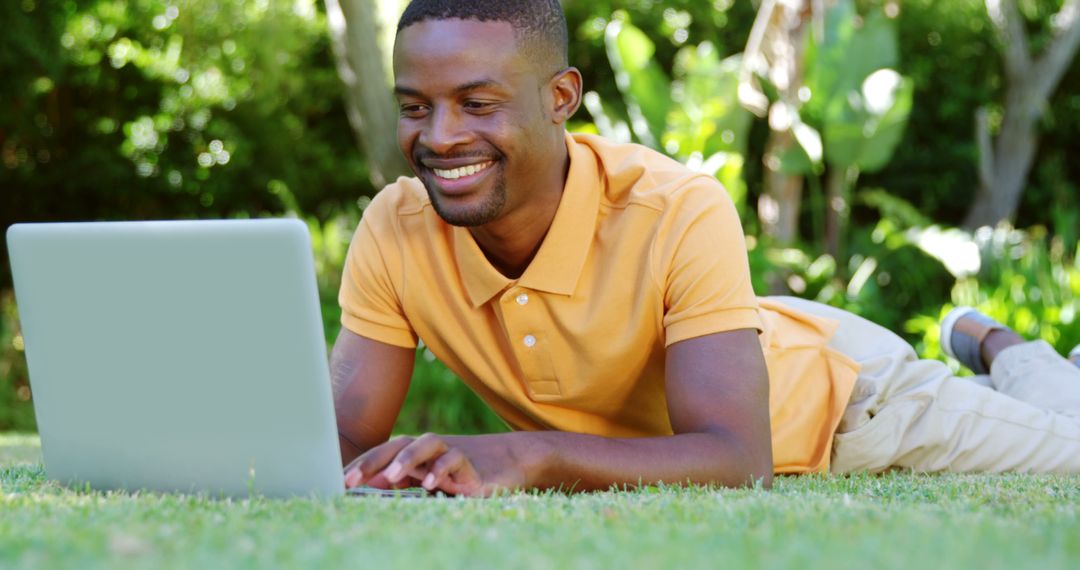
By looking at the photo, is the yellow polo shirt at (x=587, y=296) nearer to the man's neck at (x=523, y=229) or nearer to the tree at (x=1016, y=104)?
the man's neck at (x=523, y=229)

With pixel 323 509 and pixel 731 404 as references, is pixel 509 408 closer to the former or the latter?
pixel 731 404

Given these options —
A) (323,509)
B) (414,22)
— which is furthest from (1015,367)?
(323,509)

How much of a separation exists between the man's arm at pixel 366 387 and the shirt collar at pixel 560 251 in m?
0.31

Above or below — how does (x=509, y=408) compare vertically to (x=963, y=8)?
below

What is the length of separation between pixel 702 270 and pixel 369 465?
900 mm

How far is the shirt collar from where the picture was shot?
3029mm

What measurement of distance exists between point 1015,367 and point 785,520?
8.27 feet

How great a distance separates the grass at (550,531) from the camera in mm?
1665

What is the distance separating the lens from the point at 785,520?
1998mm

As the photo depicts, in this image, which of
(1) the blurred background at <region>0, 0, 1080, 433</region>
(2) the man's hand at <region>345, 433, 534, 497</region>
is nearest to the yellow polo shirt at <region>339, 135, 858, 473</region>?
(2) the man's hand at <region>345, 433, 534, 497</region>

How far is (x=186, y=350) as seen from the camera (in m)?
2.20

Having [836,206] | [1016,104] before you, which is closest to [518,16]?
[836,206]

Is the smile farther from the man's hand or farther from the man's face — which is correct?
the man's hand

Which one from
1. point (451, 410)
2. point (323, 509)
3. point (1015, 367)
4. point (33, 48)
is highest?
point (33, 48)
